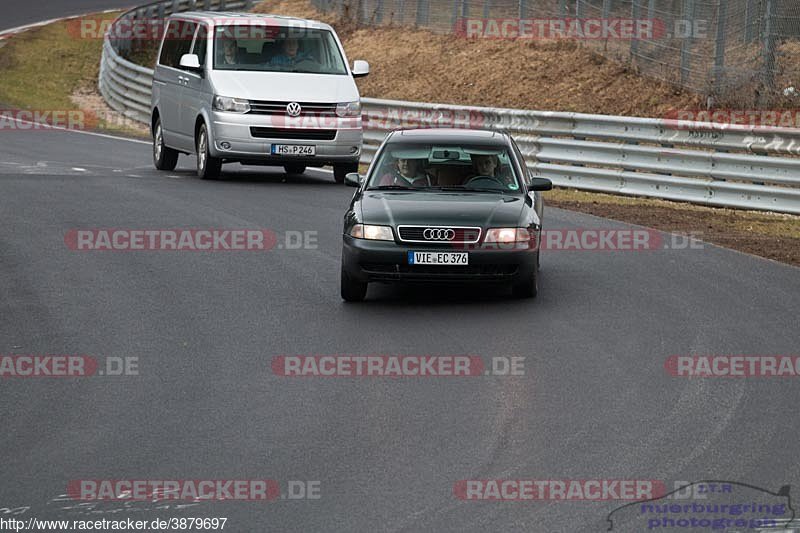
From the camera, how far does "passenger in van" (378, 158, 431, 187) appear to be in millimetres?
12805

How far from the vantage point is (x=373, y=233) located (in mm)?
11789

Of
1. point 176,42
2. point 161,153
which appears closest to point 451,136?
point 176,42

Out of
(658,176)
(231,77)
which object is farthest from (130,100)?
(658,176)

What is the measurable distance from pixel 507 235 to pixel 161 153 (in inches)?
471

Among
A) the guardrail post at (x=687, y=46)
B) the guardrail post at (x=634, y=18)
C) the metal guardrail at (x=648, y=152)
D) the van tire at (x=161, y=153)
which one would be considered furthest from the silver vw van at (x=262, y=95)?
the guardrail post at (x=634, y=18)

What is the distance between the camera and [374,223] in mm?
11812

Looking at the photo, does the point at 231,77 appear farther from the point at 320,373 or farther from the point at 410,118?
the point at 320,373

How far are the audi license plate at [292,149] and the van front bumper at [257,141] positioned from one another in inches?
1.7

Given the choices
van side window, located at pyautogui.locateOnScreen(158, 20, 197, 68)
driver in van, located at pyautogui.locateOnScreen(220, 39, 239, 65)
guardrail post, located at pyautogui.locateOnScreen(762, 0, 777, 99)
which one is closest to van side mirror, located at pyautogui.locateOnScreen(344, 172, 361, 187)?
driver in van, located at pyautogui.locateOnScreen(220, 39, 239, 65)

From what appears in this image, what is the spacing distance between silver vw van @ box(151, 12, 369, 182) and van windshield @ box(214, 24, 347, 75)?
14mm

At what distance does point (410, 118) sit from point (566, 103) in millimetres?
6689

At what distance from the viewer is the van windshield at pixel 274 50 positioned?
21.1 m

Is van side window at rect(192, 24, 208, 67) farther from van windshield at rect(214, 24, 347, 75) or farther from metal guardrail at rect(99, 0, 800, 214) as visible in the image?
metal guardrail at rect(99, 0, 800, 214)

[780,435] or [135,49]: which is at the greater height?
[780,435]
